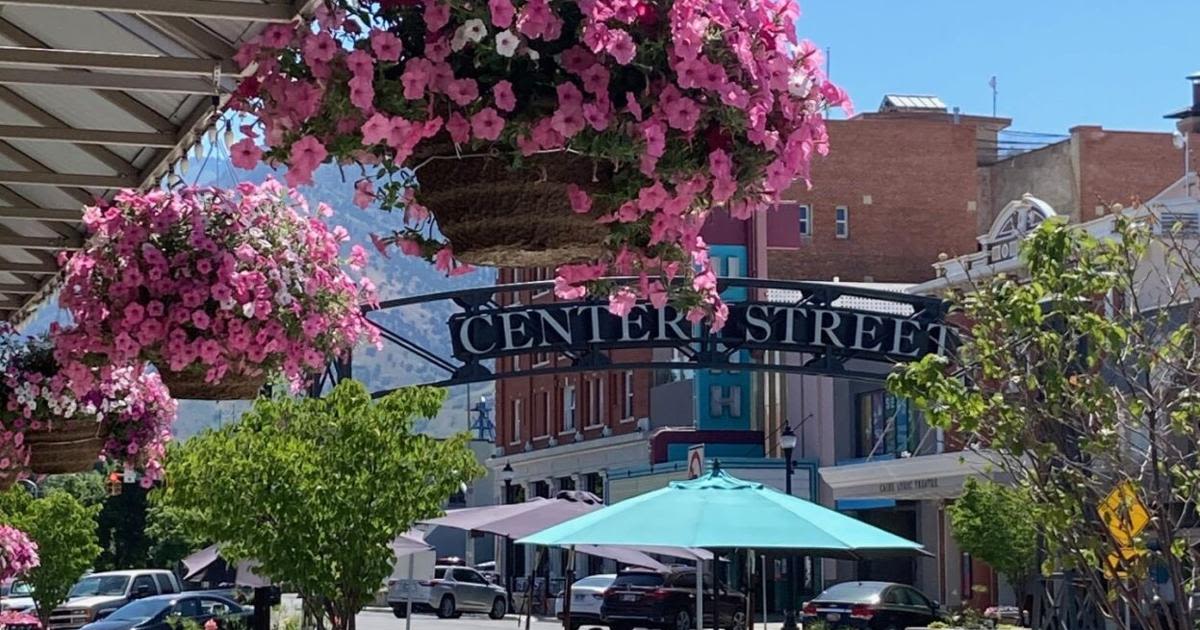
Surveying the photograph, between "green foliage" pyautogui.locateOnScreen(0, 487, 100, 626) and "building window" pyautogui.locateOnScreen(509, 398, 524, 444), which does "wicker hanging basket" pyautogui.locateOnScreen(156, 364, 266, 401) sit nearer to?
"green foliage" pyautogui.locateOnScreen(0, 487, 100, 626)

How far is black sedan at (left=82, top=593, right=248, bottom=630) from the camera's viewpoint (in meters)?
30.7

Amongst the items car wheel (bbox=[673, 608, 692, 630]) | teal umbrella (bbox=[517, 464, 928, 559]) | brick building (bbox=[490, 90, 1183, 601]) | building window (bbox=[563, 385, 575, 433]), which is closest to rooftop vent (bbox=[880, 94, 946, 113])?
brick building (bbox=[490, 90, 1183, 601])

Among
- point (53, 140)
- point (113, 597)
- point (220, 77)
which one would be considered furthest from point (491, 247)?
point (113, 597)

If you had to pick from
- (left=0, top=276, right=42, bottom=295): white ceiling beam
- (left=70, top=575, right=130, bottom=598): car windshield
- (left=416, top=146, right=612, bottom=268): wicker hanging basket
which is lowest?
(left=70, top=575, right=130, bottom=598): car windshield

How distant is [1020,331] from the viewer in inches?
362

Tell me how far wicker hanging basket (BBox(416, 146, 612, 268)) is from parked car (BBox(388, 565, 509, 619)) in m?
46.9

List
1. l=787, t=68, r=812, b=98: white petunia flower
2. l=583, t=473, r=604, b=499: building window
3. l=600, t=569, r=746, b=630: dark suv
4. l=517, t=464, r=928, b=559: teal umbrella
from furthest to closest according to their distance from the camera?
l=583, t=473, r=604, b=499: building window < l=600, t=569, r=746, b=630: dark suv < l=517, t=464, r=928, b=559: teal umbrella < l=787, t=68, r=812, b=98: white petunia flower

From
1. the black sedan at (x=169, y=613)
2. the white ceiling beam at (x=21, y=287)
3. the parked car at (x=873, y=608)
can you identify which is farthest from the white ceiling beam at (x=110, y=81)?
the parked car at (x=873, y=608)

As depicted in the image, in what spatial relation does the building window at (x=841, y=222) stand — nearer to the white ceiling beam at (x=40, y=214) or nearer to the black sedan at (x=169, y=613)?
the black sedan at (x=169, y=613)

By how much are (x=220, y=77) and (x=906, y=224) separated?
5536 cm

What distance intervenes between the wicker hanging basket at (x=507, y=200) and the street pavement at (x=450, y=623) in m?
37.0

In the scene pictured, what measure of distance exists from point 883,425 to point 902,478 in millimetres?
3641

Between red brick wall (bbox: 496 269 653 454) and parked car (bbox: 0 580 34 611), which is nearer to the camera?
parked car (bbox: 0 580 34 611)

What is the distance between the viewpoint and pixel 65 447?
11.0 meters
